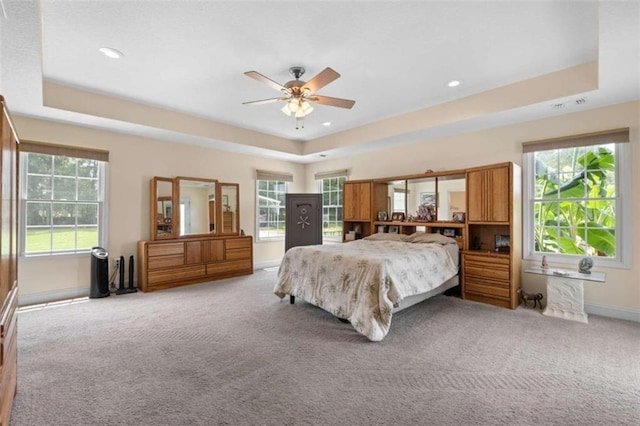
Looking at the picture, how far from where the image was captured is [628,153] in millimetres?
3656

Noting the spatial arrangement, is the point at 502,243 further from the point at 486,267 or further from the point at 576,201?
the point at 576,201

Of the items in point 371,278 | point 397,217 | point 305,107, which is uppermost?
point 305,107

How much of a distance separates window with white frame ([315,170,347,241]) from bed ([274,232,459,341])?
2.66 meters

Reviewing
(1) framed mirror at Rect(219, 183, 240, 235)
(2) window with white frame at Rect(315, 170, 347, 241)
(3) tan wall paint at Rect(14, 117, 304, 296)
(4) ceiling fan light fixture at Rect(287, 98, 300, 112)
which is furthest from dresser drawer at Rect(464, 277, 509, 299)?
(3) tan wall paint at Rect(14, 117, 304, 296)

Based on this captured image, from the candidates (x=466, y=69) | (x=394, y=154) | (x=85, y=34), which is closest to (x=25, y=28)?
(x=85, y=34)

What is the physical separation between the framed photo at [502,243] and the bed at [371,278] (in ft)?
1.99

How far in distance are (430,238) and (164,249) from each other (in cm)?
446

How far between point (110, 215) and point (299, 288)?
11.4 ft

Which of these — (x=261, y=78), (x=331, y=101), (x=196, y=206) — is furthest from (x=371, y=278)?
(x=196, y=206)

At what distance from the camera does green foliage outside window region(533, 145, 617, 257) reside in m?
3.86

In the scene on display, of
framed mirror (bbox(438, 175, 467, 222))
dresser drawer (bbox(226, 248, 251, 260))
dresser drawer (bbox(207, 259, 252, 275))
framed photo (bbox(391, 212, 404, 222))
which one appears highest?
framed mirror (bbox(438, 175, 467, 222))

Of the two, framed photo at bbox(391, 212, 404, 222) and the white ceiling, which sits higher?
the white ceiling

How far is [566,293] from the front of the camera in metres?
3.71

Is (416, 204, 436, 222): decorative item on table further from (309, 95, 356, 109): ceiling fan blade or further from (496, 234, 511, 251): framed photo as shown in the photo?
(309, 95, 356, 109): ceiling fan blade
